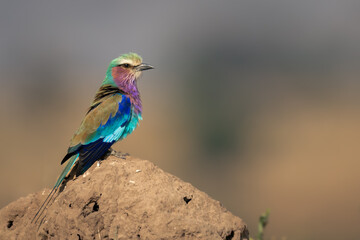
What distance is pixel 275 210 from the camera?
61.2 ft

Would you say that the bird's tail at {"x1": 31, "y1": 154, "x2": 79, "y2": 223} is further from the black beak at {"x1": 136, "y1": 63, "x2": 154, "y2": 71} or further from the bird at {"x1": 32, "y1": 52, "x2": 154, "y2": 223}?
the black beak at {"x1": 136, "y1": 63, "x2": 154, "y2": 71}

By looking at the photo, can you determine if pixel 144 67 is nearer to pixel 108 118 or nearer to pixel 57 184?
pixel 108 118

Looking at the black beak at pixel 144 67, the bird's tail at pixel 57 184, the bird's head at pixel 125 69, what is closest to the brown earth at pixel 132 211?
the bird's tail at pixel 57 184

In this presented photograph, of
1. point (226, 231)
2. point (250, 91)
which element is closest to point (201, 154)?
point (250, 91)

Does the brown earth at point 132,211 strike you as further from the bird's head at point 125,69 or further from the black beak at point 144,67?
the black beak at point 144,67

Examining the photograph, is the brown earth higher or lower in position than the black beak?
lower

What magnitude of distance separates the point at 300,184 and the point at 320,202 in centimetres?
343

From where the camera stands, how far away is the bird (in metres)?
5.28

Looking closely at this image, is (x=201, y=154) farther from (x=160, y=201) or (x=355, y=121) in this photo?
(x=160, y=201)

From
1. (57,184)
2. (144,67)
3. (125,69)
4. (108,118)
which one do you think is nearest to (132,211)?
(57,184)

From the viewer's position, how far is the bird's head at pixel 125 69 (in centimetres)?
662

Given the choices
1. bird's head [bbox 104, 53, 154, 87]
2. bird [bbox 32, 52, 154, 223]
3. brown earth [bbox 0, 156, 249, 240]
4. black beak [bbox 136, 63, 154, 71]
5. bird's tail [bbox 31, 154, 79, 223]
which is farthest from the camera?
black beak [bbox 136, 63, 154, 71]

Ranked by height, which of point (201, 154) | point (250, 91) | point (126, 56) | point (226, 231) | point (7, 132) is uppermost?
point (126, 56)

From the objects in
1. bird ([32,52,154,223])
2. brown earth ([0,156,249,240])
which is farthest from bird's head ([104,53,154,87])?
brown earth ([0,156,249,240])
